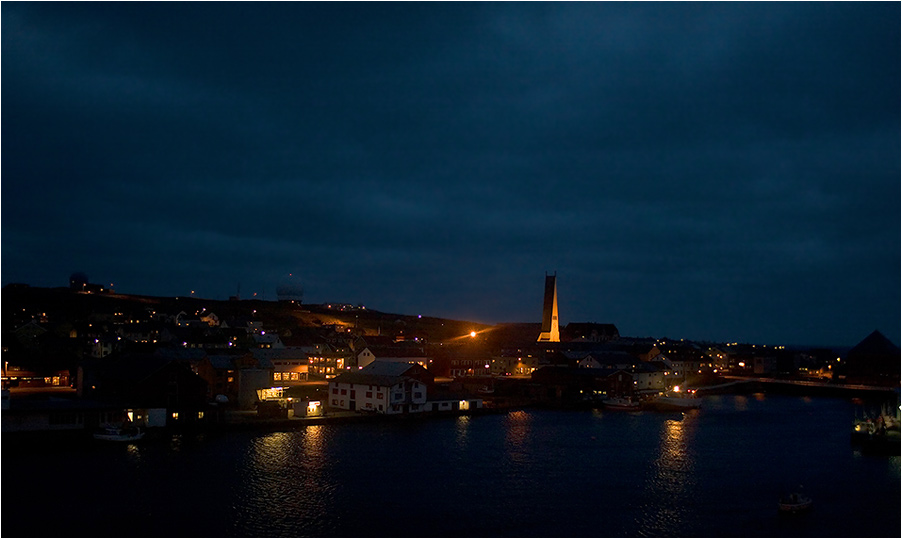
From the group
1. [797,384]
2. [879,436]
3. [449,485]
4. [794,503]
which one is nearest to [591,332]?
[797,384]

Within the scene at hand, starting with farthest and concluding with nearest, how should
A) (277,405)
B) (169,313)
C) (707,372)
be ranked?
(169,313) → (707,372) → (277,405)

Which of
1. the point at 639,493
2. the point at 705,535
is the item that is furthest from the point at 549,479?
the point at 705,535

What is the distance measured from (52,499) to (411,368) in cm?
1479

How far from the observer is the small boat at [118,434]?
19430 millimetres

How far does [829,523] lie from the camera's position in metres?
13.3

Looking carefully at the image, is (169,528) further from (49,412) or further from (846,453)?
(846,453)

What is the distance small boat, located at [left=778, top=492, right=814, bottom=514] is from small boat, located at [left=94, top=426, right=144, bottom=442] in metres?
16.4

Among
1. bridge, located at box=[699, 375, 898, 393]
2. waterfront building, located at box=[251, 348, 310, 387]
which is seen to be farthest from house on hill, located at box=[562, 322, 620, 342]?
waterfront building, located at box=[251, 348, 310, 387]

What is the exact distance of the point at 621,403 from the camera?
3136 cm

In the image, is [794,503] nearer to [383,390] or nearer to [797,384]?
[383,390]

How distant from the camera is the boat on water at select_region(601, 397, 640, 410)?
31172mm

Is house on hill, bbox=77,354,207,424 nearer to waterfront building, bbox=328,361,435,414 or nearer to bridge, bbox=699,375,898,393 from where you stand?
waterfront building, bbox=328,361,435,414

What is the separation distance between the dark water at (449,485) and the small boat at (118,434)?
0.69 metres

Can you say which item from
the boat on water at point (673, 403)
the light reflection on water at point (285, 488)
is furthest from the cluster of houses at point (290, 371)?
the light reflection on water at point (285, 488)
